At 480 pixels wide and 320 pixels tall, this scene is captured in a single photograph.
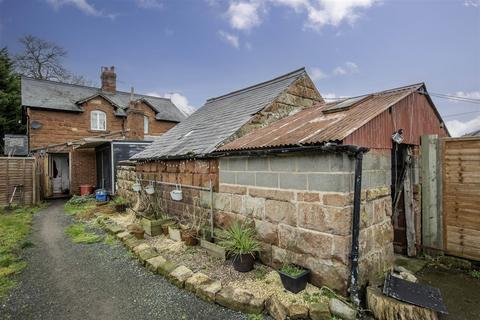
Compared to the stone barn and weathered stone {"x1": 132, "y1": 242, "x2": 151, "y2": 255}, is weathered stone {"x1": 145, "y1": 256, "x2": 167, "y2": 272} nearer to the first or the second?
weathered stone {"x1": 132, "y1": 242, "x2": 151, "y2": 255}

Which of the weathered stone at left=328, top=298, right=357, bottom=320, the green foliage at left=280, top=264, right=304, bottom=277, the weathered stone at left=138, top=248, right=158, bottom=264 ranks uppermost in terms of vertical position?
the green foliage at left=280, top=264, right=304, bottom=277

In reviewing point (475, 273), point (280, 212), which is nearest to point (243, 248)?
point (280, 212)

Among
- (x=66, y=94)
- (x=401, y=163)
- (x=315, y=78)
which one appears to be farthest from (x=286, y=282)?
(x=66, y=94)

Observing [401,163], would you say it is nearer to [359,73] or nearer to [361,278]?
[361,278]

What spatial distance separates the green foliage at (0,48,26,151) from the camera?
68.1 feet

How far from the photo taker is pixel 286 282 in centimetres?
396

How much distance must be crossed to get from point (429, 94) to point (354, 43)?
5741 mm

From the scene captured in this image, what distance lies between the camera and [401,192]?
222 inches

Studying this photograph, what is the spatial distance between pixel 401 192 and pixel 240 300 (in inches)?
170

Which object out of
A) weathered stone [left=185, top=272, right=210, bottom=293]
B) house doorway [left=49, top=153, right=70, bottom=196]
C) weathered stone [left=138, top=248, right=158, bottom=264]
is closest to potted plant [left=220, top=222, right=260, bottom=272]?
weathered stone [left=185, top=272, right=210, bottom=293]

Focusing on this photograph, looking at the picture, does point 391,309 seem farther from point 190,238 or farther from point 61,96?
point 61,96

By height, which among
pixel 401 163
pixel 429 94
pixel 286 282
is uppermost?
pixel 429 94

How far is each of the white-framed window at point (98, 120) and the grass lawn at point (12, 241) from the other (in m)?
8.63

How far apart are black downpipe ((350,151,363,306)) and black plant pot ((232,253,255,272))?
1.77 m
